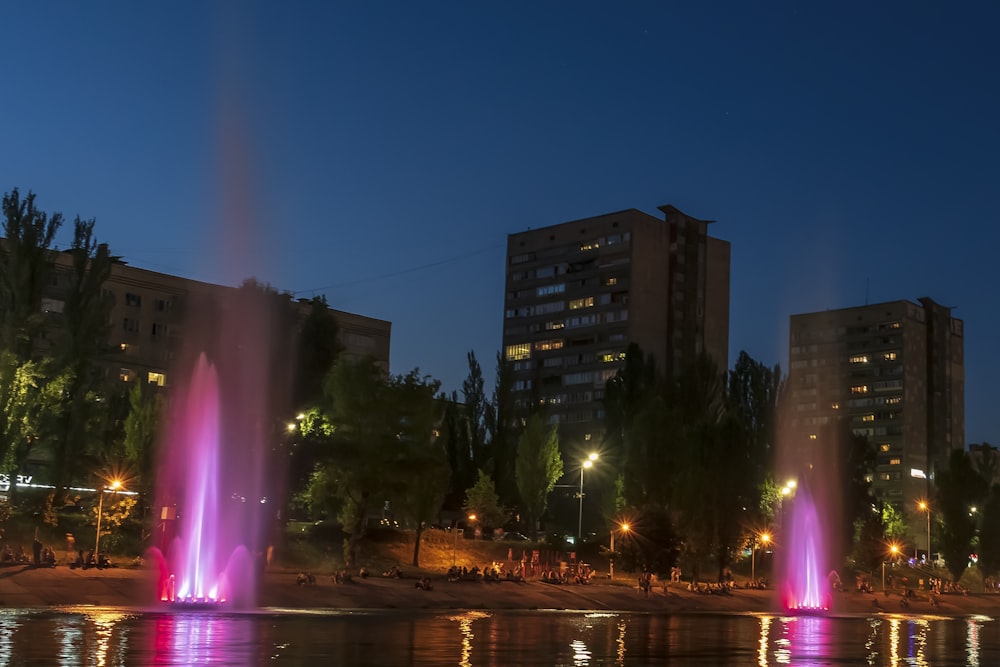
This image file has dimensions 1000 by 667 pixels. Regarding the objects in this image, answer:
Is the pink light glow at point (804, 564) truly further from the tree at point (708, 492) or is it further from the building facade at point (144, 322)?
the building facade at point (144, 322)

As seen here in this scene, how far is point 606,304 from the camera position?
150m

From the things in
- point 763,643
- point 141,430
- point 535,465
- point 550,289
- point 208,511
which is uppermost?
point 550,289

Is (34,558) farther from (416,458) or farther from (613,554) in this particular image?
(613,554)

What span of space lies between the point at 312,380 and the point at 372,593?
60.3 feet

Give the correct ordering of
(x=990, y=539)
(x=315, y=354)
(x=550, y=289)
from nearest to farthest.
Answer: (x=315, y=354) < (x=990, y=539) < (x=550, y=289)

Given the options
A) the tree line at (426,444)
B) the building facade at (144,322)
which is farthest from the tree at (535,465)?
the building facade at (144,322)

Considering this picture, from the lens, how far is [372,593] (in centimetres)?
4606

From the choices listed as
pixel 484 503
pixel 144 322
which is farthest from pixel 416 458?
pixel 144 322

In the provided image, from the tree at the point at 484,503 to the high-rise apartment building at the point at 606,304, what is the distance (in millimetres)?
57775

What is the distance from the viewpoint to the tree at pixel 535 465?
89125mm

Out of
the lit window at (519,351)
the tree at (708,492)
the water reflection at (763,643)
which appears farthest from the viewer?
the lit window at (519,351)

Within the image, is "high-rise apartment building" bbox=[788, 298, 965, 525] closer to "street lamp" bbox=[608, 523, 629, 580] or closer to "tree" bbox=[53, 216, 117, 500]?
"street lamp" bbox=[608, 523, 629, 580]

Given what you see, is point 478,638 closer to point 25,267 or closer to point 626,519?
point 25,267

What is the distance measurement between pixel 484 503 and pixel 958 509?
37817 millimetres
